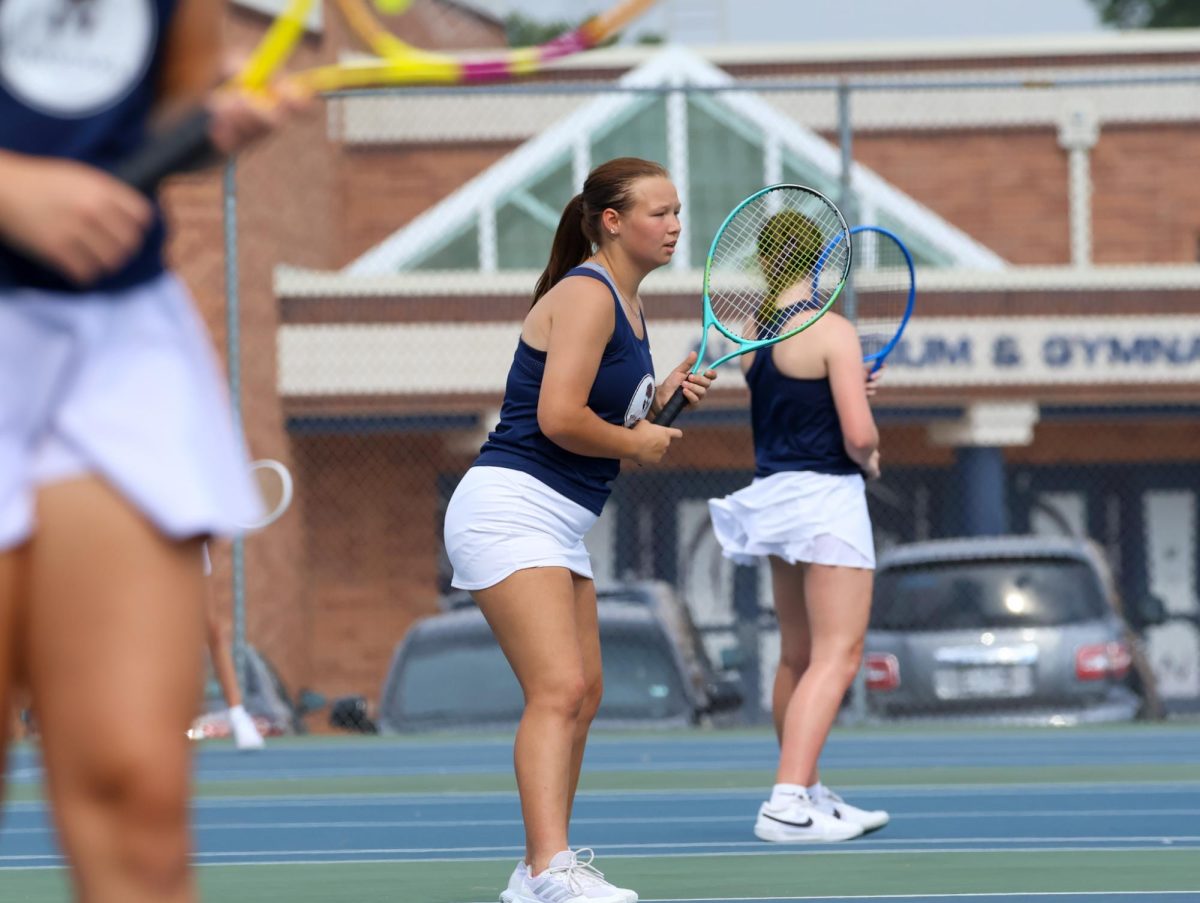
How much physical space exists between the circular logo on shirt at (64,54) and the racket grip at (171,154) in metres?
0.10

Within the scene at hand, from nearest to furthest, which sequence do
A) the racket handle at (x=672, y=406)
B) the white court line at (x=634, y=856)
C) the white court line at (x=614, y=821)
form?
the racket handle at (x=672, y=406)
the white court line at (x=634, y=856)
the white court line at (x=614, y=821)

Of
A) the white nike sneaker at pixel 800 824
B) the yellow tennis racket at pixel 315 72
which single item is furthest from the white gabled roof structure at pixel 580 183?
the yellow tennis racket at pixel 315 72

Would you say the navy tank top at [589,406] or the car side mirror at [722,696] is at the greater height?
the navy tank top at [589,406]

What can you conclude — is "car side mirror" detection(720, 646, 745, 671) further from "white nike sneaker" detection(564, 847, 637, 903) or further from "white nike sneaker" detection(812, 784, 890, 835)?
"white nike sneaker" detection(564, 847, 637, 903)

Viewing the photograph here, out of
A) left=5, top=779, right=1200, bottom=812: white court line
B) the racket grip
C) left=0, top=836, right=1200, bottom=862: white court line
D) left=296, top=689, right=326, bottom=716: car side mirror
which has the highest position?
the racket grip

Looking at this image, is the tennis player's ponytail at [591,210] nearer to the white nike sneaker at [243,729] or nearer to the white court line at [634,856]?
the white court line at [634,856]

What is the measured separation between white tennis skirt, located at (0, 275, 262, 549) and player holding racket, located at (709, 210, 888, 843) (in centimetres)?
476

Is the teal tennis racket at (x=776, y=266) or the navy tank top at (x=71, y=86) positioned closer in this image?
the navy tank top at (x=71, y=86)

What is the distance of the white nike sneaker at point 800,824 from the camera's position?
7387mm

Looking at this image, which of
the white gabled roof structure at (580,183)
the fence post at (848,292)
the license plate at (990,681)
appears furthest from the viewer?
the white gabled roof structure at (580,183)

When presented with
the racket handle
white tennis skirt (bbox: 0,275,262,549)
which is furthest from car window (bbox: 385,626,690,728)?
white tennis skirt (bbox: 0,275,262,549)

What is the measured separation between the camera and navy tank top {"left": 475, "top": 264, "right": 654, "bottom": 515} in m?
5.71

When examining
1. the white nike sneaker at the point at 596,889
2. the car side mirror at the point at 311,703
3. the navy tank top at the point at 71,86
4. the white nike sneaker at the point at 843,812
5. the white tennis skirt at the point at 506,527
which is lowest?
the car side mirror at the point at 311,703

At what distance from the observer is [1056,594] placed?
41.6ft
